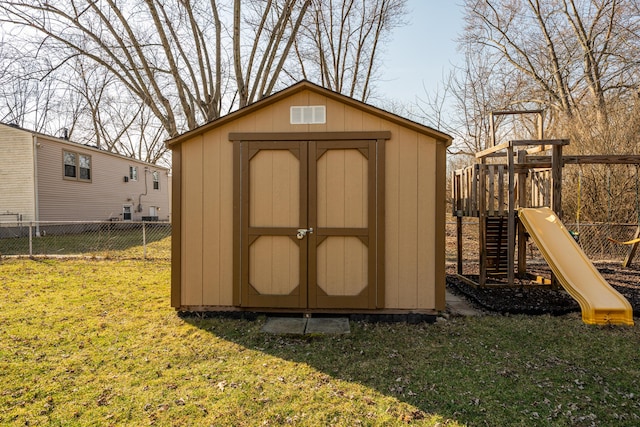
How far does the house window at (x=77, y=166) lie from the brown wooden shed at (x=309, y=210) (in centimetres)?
1246

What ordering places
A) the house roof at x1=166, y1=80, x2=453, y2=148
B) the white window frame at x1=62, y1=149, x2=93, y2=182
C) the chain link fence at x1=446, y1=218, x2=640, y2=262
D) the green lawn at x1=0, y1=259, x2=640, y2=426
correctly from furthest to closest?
the white window frame at x1=62, y1=149, x2=93, y2=182
the chain link fence at x1=446, y1=218, x2=640, y2=262
the house roof at x1=166, y1=80, x2=453, y2=148
the green lawn at x1=0, y1=259, x2=640, y2=426

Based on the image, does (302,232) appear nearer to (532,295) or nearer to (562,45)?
(532,295)

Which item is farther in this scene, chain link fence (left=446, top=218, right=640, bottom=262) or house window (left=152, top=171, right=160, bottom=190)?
house window (left=152, top=171, right=160, bottom=190)

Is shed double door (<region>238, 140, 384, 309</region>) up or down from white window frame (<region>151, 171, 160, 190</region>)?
down

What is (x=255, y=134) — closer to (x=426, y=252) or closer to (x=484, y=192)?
(x=426, y=252)

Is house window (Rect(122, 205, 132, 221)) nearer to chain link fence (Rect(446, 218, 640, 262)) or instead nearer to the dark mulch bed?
chain link fence (Rect(446, 218, 640, 262))

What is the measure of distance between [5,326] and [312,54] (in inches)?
501

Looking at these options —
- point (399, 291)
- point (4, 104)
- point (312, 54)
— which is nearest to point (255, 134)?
point (399, 291)

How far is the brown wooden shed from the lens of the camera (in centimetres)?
422

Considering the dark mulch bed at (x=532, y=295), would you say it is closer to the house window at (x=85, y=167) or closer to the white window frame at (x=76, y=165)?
the white window frame at (x=76, y=165)

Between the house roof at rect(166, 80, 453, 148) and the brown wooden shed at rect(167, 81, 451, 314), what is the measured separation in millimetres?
17

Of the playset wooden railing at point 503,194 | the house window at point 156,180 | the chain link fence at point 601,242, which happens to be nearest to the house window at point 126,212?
the house window at point 156,180

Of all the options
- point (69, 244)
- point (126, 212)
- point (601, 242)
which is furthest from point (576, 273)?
point (126, 212)

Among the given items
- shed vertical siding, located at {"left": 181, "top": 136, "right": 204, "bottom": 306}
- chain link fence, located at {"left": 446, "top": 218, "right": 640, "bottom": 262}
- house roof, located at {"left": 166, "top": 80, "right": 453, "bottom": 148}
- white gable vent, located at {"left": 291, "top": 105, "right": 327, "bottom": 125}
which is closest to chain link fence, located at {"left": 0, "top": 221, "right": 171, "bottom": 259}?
shed vertical siding, located at {"left": 181, "top": 136, "right": 204, "bottom": 306}
